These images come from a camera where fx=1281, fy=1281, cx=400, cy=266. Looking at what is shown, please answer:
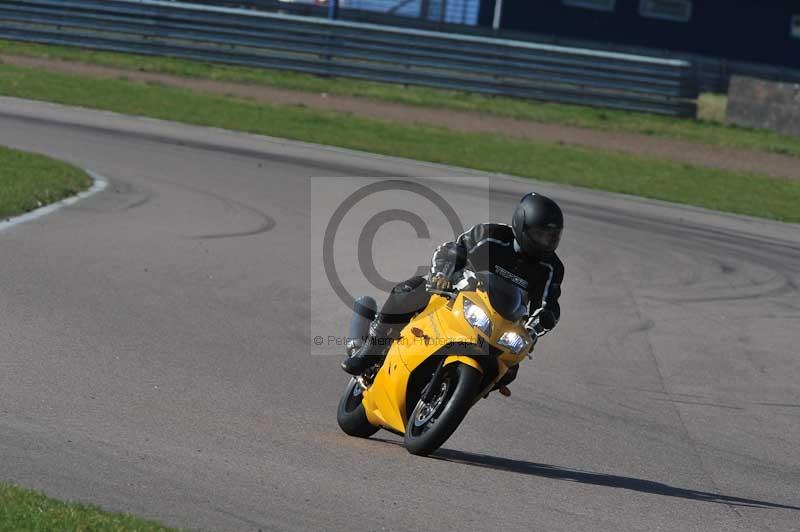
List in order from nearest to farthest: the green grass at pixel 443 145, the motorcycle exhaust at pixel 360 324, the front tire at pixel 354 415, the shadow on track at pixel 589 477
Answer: the shadow on track at pixel 589 477, the front tire at pixel 354 415, the motorcycle exhaust at pixel 360 324, the green grass at pixel 443 145

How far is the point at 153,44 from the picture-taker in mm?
28516

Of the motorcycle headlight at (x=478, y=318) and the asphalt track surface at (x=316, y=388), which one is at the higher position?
the motorcycle headlight at (x=478, y=318)

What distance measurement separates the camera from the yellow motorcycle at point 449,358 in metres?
6.27

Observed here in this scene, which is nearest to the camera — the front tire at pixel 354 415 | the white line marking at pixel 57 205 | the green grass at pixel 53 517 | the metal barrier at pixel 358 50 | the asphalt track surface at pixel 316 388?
the green grass at pixel 53 517

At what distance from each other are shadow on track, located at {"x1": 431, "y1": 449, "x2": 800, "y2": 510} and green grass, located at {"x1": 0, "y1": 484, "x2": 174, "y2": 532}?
7.06 feet

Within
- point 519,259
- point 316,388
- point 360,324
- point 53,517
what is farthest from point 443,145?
point 53,517

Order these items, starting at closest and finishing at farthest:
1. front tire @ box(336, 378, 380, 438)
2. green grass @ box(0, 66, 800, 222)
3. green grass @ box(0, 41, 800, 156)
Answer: front tire @ box(336, 378, 380, 438), green grass @ box(0, 66, 800, 222), green grass @ box(0, 41, 800, 156)

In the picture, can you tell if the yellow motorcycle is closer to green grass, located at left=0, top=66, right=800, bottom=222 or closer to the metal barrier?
green grass, located at left=0, top=66, right=800, bottom=222

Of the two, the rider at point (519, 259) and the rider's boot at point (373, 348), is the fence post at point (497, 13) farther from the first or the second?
the rider at point (519, 259)

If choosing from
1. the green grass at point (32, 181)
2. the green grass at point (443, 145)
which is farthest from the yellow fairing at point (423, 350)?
the green grass at point (443, 145)

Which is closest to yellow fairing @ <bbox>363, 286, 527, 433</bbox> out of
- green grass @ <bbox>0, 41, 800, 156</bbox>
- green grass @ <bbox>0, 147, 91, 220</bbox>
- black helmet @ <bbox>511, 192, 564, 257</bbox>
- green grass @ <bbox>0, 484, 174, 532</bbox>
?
black helmet @ <bbox>511, 192, 564, 257</bbox>

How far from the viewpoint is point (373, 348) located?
698 centimetres

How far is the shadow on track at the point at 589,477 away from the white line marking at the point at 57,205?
6.44 metres

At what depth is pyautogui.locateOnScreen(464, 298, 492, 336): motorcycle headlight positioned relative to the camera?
627cm
